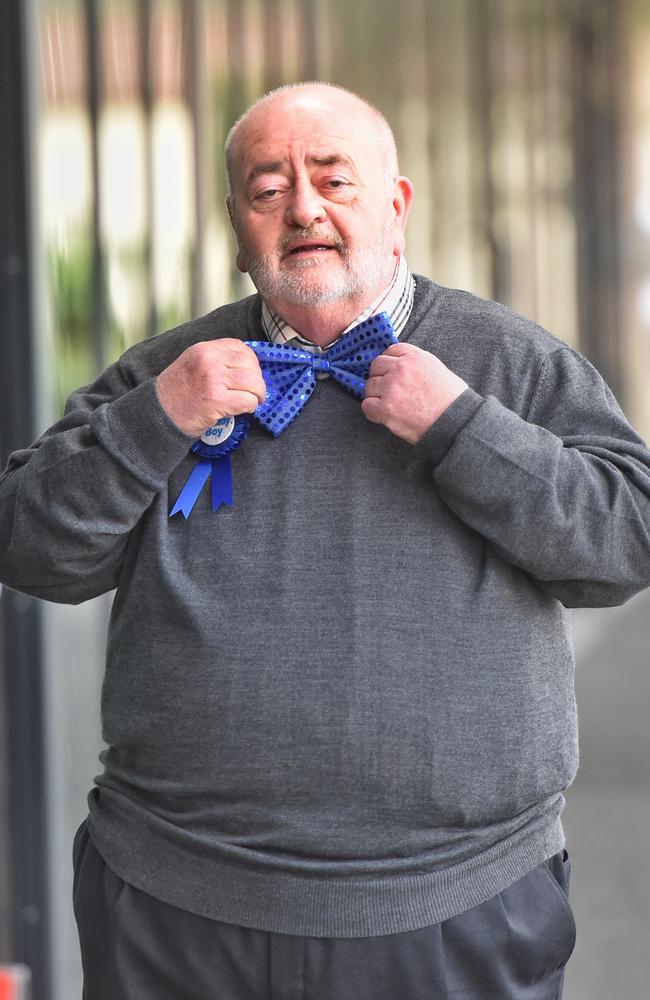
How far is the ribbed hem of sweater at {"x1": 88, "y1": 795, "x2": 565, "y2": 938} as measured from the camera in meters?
1.78

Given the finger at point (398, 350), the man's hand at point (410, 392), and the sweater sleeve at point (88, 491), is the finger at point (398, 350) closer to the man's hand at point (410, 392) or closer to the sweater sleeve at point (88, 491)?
the man's hand at point (410, 392)

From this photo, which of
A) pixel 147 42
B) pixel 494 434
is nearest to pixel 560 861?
pixel 494 434

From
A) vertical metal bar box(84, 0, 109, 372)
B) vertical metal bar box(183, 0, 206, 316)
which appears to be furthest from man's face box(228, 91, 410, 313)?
vertical metal bar box(183, 0, 206, 316)

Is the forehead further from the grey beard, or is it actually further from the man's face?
the grey beard

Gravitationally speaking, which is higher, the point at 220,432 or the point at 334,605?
the point at 220,432

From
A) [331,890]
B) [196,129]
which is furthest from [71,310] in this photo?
[331,890]

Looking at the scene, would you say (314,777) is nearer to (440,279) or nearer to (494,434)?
(494,434)

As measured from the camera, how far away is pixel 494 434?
1.75m

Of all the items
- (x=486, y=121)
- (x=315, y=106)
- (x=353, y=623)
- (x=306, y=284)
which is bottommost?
(x=486, y=121)

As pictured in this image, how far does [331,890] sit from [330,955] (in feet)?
0.26

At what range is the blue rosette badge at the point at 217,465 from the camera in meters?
1.89

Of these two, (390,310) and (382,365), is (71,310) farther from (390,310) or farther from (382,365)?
(382,365)

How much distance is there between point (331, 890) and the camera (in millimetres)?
1782

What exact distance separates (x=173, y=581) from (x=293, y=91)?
670mm
